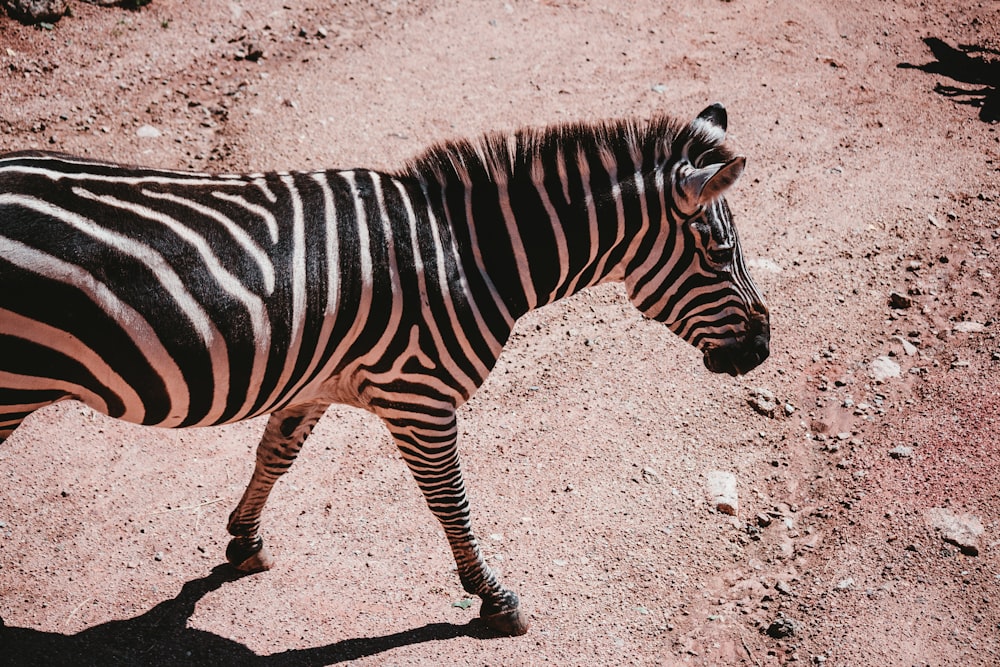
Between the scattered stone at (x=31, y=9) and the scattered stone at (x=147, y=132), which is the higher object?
the scattered stone at (x=31, y=9)

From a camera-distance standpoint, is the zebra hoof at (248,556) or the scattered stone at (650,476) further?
the scattered stone at (650,476)

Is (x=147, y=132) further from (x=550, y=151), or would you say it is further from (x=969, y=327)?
(x=969, y=327)

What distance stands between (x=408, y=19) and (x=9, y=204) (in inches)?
277

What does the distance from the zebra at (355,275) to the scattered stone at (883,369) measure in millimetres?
2385

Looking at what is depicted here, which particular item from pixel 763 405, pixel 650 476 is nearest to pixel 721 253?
pixel 650 476

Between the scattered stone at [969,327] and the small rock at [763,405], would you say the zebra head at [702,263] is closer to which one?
the small rock at [763,405]

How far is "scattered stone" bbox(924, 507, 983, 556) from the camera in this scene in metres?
5.31

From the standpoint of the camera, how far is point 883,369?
21.5 feet

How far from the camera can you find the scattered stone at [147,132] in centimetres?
769

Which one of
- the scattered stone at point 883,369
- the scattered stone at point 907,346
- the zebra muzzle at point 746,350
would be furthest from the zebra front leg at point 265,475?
the scattered stone at point 907,346

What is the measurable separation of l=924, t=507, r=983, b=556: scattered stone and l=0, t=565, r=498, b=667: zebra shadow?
112 inches

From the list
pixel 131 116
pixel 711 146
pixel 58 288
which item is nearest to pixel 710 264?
pixel 711 146

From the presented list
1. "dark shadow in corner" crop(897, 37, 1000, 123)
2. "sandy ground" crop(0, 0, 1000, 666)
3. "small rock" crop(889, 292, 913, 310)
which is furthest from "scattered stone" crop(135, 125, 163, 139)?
"dark shadow in corner" crop(897, 37, 1000, 123)

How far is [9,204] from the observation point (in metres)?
3.35
